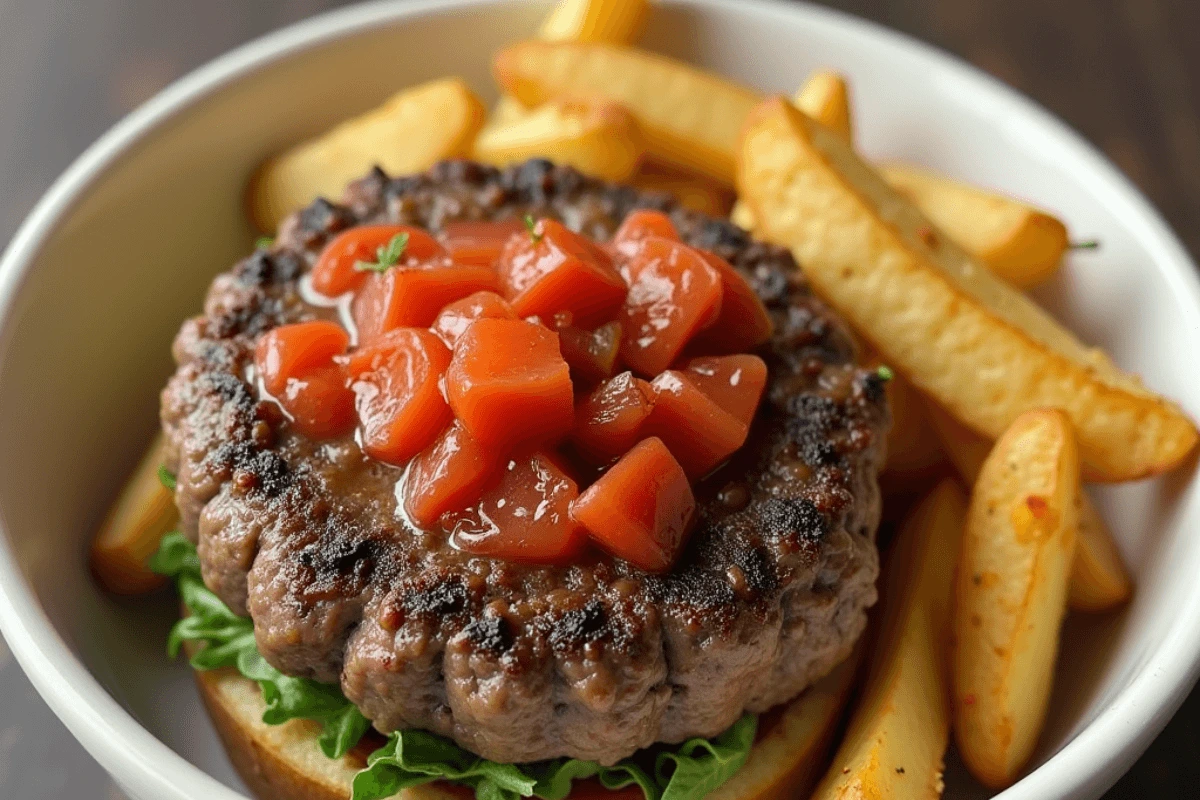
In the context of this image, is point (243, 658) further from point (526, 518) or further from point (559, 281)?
point (559, 281)

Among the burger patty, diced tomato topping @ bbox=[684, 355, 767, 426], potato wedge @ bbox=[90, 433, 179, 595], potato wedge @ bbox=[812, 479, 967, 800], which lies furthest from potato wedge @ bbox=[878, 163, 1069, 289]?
potato wedge @ bbox=[90, 433, 179, 595]

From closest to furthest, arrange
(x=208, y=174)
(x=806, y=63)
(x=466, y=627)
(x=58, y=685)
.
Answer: (x=466, y=627) → (x=58, y=685) → (x=208, y=174) → (x=806, y=63)

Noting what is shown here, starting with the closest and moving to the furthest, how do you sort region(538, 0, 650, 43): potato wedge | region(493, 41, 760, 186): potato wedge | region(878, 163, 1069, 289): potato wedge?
region(878, 163, 1069, 289): potato wedge
region(493, 41, 760, 186): potato wedge
region(538, 0, 650, 43): potato wedge

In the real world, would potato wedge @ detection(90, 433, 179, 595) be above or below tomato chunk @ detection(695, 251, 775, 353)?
below

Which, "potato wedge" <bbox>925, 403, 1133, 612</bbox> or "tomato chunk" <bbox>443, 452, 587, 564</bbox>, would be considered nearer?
"tomato chunk" <bbox>443, 452, 587, 564</bbox>

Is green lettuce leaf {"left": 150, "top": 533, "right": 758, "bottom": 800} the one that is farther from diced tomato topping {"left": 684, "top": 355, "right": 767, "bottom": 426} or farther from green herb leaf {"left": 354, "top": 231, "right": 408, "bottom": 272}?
green herb leaf {"left": 354, "top": 231, "right": 408, "bottom": 272}

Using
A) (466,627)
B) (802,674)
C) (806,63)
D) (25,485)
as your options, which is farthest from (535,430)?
(806,63)

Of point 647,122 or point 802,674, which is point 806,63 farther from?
point 802,674
